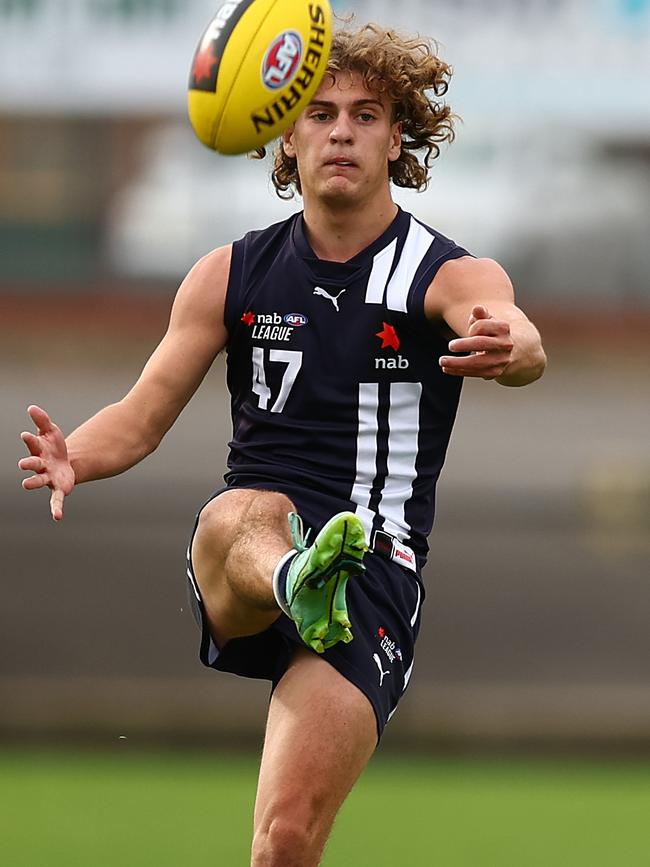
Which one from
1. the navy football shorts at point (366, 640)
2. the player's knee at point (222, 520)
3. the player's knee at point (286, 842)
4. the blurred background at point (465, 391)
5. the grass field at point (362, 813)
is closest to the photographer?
the player's knee at point (286, 842)

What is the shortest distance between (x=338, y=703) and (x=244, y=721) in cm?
872

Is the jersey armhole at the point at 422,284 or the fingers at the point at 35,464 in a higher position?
the jersey armhole at the point at 422,284

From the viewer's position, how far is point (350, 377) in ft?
18.4

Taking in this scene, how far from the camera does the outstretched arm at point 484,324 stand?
4.96m

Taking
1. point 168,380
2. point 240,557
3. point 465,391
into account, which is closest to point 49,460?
Answer: point 168,380

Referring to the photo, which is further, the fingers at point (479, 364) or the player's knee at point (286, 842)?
the player's knee at point (286, 842)

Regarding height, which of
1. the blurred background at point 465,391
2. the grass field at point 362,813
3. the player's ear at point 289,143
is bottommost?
the grass field at point 362,813

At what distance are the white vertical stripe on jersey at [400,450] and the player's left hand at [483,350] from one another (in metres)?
0.65

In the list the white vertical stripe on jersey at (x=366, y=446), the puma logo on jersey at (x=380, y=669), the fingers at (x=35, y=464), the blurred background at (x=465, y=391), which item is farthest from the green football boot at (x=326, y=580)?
the blurred background at (x=465, y=391)

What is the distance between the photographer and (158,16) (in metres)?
18.6

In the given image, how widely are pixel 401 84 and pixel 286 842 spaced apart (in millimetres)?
2268

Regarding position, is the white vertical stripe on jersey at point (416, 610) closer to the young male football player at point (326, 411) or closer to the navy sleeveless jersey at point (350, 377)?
the young male football player at point (326, 411)

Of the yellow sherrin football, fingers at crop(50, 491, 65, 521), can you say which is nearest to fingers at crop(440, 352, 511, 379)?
the yellow sherrin football

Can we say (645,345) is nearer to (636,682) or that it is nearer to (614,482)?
(614,482)
